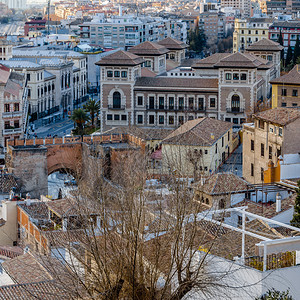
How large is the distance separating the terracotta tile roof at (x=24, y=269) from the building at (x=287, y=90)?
32140mm

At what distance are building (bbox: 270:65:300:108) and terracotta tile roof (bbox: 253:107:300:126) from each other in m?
16.1

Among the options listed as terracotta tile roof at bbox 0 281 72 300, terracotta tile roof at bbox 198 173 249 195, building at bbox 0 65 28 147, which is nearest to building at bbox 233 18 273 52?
building at bbox 0 65 28 147

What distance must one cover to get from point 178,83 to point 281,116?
24.1 meters

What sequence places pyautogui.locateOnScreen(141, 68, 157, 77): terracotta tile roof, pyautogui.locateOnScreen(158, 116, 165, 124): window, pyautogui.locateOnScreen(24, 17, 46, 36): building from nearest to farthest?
pyautogui.locateOnScreen(158, 116, 165, 124): window
pyautogui.locateOnScreen(141, 68, 157, 77): terracotta tile roof
pyautogui.locateOnScreen(24, 17, 46, 36): building

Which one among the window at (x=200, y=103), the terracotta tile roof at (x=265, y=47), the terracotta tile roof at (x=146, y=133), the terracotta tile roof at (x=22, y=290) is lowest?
the terracotta tile roof at (x=146, y=133)

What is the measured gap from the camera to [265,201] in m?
30.1

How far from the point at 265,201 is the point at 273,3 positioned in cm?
15997

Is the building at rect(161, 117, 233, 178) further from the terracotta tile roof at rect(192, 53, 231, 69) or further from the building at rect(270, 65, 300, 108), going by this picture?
the terracotta tile roof at rect(192, 53, 231, 69)

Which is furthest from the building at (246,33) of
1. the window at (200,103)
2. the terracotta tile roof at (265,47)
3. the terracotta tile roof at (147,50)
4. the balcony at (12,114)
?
the balcony at (12,114)

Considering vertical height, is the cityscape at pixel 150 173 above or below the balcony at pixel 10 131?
above

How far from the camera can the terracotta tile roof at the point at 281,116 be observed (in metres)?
37.4

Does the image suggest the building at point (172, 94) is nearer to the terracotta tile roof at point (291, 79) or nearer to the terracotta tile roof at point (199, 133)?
the terracotta tile roof at point (291, 79)

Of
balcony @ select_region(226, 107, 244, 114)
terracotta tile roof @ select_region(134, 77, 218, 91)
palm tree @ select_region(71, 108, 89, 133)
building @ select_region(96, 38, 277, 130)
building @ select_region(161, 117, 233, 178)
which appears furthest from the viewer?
palm tree @ select_region(71, 108, 89, 133)

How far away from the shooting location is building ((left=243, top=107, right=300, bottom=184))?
122 feet
